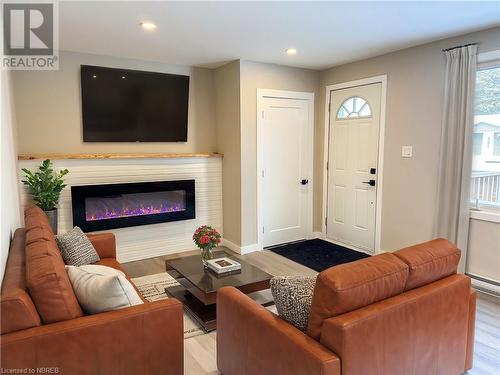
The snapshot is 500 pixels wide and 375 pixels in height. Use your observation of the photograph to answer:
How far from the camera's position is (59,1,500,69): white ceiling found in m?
2.77

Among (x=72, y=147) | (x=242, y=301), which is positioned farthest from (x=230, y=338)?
(x=72, y=147)

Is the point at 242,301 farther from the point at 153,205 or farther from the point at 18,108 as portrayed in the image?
the point at 18,108

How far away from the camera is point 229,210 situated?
4.98 m

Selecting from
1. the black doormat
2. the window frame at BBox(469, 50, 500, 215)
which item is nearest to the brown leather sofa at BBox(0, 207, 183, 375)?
the black doormat

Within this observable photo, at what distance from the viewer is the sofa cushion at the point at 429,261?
1.76 meters

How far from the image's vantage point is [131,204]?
4.50m

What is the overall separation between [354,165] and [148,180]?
8.89ft

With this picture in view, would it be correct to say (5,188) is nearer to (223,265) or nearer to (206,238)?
(206,238)

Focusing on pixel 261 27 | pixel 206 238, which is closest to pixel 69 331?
pixel 206 238

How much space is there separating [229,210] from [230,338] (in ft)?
9.91

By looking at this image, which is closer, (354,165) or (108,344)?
(108,344)

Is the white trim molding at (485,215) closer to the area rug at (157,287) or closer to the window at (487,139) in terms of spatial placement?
the window at (487,139)

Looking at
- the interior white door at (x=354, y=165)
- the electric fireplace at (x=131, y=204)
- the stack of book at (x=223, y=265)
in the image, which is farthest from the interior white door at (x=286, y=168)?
the stack of book at (x=223, y=265)

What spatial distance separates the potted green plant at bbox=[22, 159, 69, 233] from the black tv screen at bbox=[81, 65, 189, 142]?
0.70m
